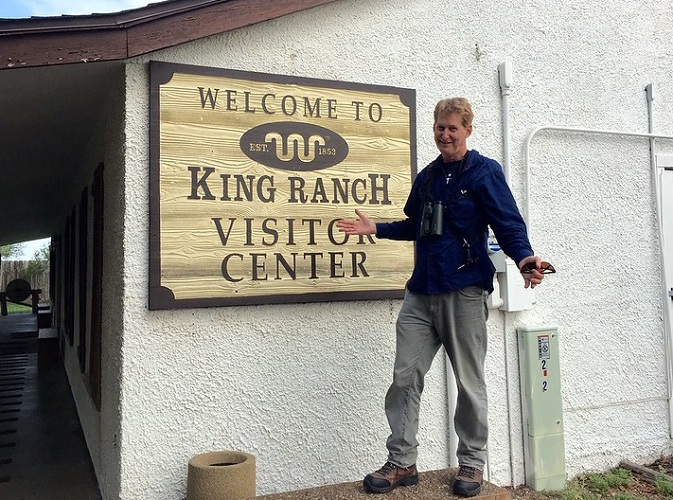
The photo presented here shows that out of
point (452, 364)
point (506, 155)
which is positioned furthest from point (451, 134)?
point (506, 155)

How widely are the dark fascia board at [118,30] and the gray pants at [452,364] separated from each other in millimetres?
1796

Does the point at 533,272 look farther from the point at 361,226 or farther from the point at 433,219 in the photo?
the point at 361,226

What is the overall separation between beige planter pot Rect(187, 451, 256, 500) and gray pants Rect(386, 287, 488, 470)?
0.71 metres

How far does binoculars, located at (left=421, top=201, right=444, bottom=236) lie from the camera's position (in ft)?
9.17

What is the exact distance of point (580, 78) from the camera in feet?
14.3

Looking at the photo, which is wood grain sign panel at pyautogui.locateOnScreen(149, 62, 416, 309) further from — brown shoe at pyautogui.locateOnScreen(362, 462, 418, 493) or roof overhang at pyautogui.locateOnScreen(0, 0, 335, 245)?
brown shoe at pyautogui.locateOnScreen(362, 462, 418, 493)

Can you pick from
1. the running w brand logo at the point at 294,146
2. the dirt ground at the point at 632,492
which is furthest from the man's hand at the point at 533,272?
the dirt ground at the point at 632,492

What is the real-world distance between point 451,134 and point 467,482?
A: 167cm

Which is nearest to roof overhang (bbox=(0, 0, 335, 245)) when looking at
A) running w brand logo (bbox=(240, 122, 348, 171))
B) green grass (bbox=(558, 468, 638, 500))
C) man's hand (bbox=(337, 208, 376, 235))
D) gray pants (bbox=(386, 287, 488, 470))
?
running w brand logo (bbox=(240, 122, 348, 171))

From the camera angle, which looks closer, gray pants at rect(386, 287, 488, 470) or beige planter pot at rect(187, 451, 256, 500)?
beige planter pot at rect(187, 451, 256, 500)

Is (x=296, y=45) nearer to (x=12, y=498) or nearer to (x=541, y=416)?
(x=541, y=416)

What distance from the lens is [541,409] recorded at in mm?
3861

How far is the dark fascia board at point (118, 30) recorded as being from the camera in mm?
2656

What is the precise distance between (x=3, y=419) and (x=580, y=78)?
596cm
